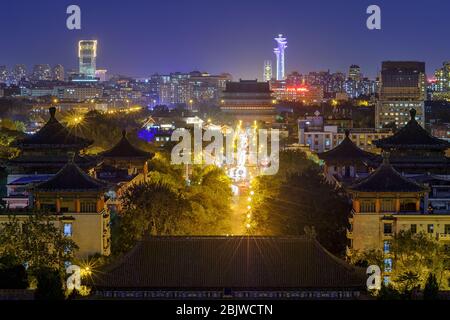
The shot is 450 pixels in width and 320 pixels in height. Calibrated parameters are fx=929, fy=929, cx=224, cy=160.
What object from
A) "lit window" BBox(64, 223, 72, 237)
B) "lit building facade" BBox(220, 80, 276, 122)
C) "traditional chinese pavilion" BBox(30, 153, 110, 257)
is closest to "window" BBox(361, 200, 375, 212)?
"traditional chinese pavilion" BBox(30, 153, 110, 257)

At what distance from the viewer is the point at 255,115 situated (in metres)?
82.9

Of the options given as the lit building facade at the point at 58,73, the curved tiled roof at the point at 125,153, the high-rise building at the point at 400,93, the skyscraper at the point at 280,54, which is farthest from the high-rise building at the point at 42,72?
the curved tiled roof at the point at 125,153

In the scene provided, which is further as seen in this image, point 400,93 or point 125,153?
point 400,93

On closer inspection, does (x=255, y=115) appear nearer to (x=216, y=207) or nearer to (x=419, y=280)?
(x=216, y=207)

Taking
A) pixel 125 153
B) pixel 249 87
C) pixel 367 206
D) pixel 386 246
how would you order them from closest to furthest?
pixel 386 246 < pixel 367 206 < pixel 125 153 < pixel 249 87

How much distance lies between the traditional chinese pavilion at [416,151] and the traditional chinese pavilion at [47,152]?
349 inches

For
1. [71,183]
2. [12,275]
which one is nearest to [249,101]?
[71,183]

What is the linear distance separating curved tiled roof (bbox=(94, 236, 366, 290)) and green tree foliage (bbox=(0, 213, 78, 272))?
1.99 metres

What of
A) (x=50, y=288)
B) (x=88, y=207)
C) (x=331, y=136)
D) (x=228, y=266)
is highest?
(x=331, y=136)

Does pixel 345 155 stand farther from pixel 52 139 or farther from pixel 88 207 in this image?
pixel 88 207

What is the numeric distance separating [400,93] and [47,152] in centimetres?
5768

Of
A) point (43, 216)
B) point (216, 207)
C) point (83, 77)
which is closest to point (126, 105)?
point (83, 77)

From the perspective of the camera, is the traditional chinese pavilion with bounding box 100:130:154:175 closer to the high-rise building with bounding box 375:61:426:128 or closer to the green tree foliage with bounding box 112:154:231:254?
the green tree foliage with bounding box 112:154:231:254

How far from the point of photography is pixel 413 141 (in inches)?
1080
